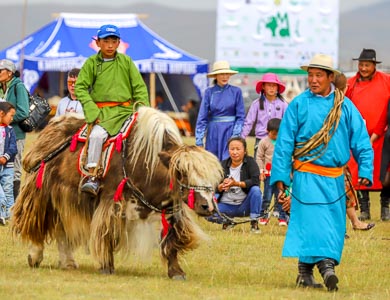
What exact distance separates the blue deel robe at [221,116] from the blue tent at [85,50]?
1716 centimetres

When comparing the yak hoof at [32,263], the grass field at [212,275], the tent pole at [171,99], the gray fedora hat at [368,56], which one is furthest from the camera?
the tent pole at [171,99]

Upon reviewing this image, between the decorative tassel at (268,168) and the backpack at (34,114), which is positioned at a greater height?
the backpack at (34,114)

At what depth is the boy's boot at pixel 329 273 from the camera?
8.50 meters

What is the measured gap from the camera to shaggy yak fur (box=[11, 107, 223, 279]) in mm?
8852

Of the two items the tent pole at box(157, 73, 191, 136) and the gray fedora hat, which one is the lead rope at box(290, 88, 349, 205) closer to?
the gray fedora hat

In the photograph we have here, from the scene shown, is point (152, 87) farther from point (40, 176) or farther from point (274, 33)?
point (40, 176)

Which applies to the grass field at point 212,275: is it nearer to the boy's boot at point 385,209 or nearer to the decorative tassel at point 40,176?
the decorative tassel at point 40,176

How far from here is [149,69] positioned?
31312mm

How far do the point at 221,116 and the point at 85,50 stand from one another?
18.4 meters

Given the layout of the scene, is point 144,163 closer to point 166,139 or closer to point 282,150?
point 166,139

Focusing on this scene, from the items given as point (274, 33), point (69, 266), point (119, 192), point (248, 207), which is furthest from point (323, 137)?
point (274, 33)

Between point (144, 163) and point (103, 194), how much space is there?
41cm

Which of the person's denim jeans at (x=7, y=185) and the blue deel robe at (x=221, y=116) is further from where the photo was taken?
the blue deel robe at (x=221, y=116)

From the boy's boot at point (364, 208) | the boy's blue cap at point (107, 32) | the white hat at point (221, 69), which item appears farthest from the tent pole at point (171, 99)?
the boy's blue cap at point (107, 32)
